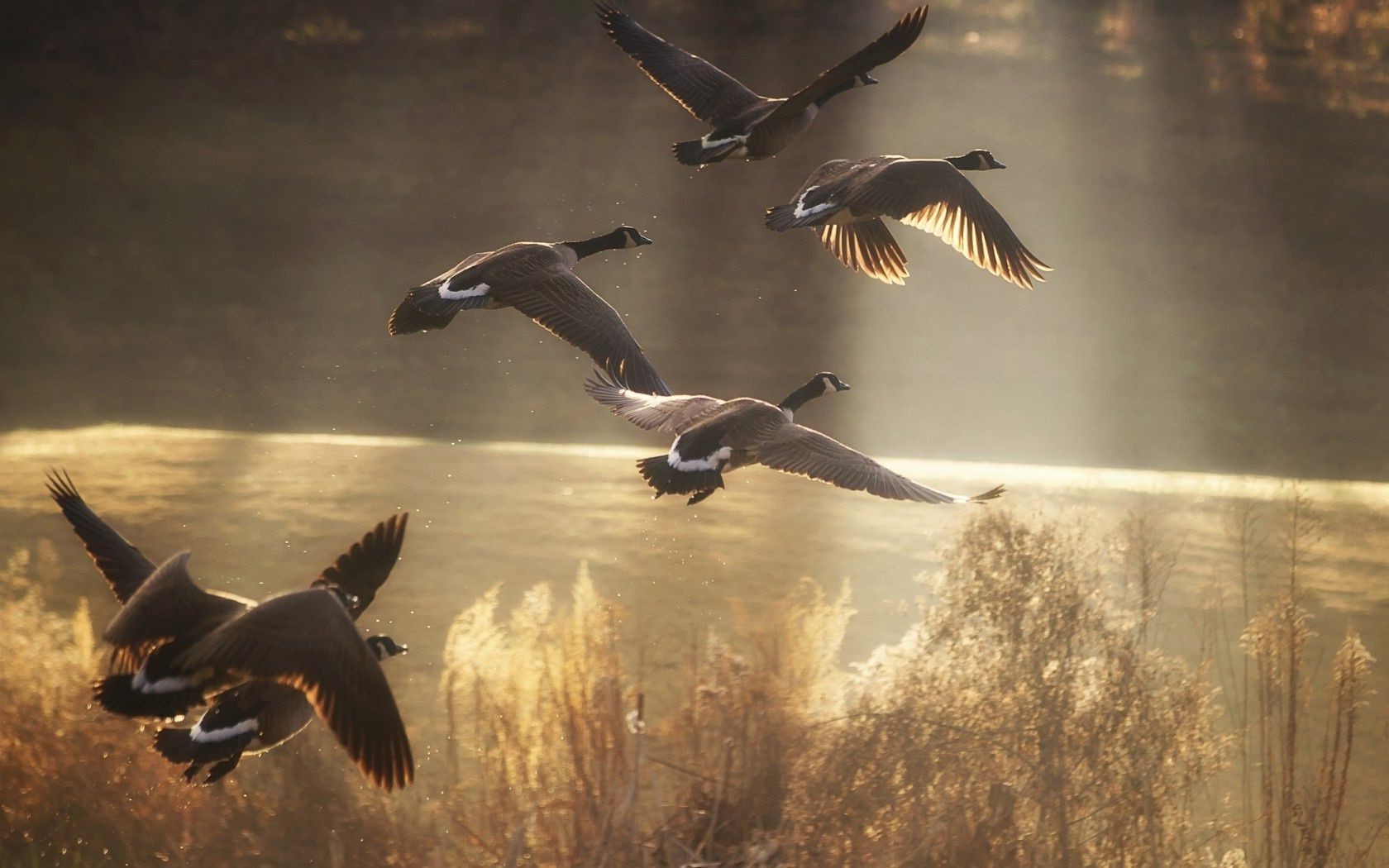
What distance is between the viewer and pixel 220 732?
3.04 metres

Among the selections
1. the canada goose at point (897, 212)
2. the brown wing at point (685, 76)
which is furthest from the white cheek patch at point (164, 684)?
the brown wing at point (685, 76)

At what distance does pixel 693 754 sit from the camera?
551cm

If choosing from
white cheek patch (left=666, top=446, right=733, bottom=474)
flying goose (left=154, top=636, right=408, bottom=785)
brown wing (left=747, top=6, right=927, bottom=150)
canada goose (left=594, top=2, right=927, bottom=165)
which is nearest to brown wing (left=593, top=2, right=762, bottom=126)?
canada goose (left=594, top=2, right=927, bottom=165)

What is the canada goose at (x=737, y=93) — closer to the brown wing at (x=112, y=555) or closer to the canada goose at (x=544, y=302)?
the canada goose at (x=544, y=302)

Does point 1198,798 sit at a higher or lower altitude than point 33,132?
lower

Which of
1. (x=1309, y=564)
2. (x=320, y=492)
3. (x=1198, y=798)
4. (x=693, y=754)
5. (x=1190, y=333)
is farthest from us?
(x=1190, y=333)

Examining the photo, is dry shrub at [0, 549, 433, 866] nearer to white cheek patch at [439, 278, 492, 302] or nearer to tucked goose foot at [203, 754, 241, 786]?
tucked goose foot at [203, 754, 241, 786]

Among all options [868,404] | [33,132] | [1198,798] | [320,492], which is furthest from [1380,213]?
[33,132]

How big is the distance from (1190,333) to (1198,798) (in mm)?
3590

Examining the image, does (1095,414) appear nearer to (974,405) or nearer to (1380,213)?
(974,405)

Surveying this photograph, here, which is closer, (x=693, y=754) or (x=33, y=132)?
(x=693, y=754)

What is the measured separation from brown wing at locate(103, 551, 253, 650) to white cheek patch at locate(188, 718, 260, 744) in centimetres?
27

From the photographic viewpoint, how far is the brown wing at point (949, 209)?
382cm

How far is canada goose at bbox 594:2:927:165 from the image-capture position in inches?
127
